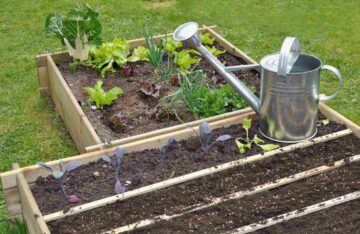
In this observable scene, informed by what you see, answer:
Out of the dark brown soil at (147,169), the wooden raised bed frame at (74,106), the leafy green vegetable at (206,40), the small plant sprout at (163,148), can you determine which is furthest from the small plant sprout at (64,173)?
the leafy green vegetable at (206,40)

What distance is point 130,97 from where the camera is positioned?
3584mm

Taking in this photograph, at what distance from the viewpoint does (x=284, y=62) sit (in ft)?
8.15

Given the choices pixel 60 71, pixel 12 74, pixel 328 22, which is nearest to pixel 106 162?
pixel 60 71

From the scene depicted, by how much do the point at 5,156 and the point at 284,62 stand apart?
6.12 feet

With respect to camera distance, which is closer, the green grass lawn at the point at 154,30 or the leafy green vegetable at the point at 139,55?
the green grass lawn at the point at 154,30

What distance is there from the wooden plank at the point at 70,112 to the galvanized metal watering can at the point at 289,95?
2.77 ft

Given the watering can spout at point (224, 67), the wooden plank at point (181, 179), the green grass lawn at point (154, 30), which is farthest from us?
the green grass lawn at point (154, 30)

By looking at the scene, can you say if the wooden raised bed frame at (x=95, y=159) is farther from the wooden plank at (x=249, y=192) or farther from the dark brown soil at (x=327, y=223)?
the dark brown soil at (x=327, y=223)

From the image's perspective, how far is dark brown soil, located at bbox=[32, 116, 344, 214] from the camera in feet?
8.07

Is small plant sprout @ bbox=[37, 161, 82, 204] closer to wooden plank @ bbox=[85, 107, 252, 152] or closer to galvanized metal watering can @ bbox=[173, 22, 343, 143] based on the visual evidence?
wooden plank @ bbox=[85, 107, 252, 152]

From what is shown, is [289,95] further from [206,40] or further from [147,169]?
[206,40]

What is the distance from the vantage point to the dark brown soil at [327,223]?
2217 mm

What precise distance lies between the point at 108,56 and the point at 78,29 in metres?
0.27

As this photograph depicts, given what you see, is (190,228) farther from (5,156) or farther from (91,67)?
(91,67)
